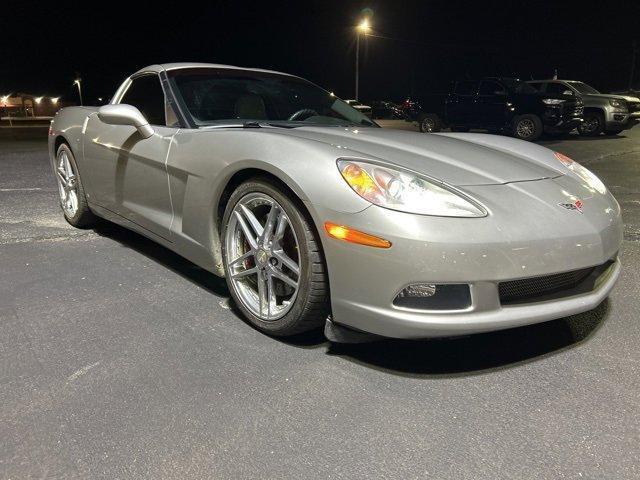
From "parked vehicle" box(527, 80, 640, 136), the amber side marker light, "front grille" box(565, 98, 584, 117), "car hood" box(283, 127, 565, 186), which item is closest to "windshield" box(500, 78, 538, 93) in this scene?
"parked vehicle" box(527, 80, 640, 136)

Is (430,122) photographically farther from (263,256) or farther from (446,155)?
(263,256)

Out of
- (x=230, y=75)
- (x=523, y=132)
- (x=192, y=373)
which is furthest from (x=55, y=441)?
(x=523, y=132)

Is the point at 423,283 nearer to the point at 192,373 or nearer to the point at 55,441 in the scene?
the point at 192,373

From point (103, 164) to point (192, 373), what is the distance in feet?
6.27

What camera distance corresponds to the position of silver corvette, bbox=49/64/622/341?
1864mm

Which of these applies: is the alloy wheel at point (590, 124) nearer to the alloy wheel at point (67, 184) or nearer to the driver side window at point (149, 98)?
the driver side window at point (149, 98)

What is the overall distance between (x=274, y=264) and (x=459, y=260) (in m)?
0.84

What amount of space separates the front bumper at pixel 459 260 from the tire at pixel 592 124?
12.7 meters

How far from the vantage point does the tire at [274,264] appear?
6.83ft

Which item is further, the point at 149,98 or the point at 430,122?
the point at 430,122

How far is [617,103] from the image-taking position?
43.2ft

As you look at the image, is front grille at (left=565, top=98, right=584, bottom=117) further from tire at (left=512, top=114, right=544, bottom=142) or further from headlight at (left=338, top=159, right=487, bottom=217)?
headlight at (left=338, top=159, right=487, bottom=217)

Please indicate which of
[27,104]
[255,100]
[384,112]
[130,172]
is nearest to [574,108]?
[255,100]

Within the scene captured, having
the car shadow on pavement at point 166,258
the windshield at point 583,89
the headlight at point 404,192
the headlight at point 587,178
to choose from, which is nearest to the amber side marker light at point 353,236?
the headlight at point 404,192
